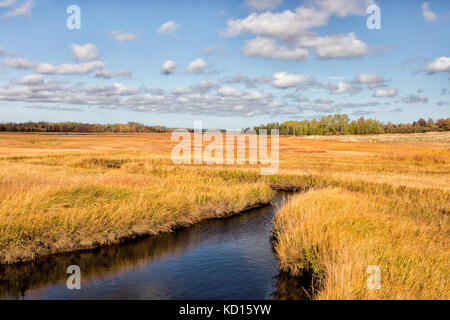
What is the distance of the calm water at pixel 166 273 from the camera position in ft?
34.6

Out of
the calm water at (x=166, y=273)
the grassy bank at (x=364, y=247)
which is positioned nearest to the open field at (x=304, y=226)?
the grassy bank at (x=364, y=247)

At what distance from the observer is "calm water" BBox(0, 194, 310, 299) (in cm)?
1055

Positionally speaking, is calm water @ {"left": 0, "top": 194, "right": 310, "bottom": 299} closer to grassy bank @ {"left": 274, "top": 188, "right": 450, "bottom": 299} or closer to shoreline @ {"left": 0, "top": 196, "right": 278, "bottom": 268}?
shoreline @ {"left": 0, "top": 196, "right": 278, "bottom": 268}

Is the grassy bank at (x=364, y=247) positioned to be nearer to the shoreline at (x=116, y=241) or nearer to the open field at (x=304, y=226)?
the open field at (x=304, y=226)

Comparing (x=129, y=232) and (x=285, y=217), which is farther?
(x=285, y=217)

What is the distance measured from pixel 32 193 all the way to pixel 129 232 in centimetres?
529

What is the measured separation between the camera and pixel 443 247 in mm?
12438

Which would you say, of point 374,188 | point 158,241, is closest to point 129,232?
point 158,241

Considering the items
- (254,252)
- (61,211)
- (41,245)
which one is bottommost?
(254,252)

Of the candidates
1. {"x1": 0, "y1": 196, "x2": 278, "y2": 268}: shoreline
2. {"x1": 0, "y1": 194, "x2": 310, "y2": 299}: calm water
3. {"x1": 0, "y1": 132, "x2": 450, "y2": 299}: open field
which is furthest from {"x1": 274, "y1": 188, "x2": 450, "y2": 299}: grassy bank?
{"x1": 0, "y1": 196, "x2": 278, "y2": 268}: shoreline

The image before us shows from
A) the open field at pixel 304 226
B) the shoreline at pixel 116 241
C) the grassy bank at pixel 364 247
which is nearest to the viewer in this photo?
the grassy bank at pixel 364 247

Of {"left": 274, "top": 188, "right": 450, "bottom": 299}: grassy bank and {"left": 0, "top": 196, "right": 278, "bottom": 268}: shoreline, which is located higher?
{"left": 274, "top": 188, "right": 450, "bottom": 299}: grassy bank
